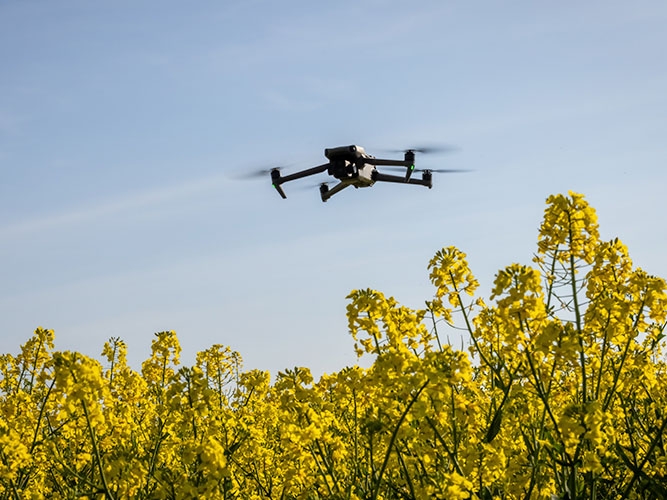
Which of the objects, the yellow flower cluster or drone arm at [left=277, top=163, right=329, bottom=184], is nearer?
the yellow flower cluster

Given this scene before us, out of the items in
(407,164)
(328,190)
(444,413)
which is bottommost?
(444,413)

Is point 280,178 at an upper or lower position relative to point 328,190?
upper

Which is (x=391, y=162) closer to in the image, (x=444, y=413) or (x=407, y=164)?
(x=407, y=164)

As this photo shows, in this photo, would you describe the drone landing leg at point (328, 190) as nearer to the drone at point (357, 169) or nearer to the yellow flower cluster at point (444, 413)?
the drone at point (357, 169)

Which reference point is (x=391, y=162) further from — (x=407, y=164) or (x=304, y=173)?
(x=304, y=173)

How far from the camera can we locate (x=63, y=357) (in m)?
3.32

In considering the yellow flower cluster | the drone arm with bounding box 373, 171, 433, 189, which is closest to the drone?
the drone arm with bounding box 373, 171, 433, 189

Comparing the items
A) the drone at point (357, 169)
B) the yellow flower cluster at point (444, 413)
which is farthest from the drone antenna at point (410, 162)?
the yellow flower cluster at point (444, 413)

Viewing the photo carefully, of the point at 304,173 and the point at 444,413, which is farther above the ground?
the point at 304,173

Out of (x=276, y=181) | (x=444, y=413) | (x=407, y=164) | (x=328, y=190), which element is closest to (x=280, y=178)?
(x=276, y=181)

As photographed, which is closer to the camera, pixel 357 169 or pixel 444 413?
pixel 444 413

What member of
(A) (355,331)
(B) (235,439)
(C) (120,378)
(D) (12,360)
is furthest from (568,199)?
(D) (12,360)

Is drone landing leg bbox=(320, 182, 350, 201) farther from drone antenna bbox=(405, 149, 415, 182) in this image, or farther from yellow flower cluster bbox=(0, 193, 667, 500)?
yellow flower cluster bbox=(0, 193, 667, 500)

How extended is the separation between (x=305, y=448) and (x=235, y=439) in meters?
0.62
